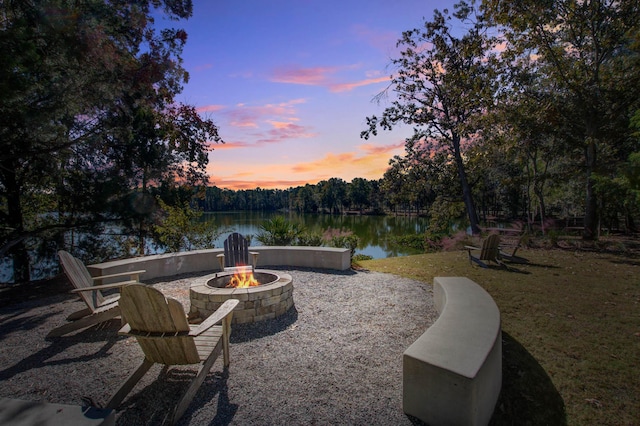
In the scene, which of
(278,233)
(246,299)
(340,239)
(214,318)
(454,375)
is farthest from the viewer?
(340,239)

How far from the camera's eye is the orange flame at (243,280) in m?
4.77

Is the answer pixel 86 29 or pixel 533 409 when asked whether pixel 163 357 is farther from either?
pixel 86 29

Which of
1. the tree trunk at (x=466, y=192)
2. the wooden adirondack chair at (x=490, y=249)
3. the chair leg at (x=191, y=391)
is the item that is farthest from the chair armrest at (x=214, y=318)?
the tree trunk at (x=466, y=192)

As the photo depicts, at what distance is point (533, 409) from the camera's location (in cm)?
240

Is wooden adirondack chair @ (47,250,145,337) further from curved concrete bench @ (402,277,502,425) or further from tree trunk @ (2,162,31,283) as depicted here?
tree trunk @ (2,162,31,283)

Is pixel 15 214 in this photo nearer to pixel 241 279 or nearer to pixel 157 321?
pixel 241 279

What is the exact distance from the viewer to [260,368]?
9.90ft

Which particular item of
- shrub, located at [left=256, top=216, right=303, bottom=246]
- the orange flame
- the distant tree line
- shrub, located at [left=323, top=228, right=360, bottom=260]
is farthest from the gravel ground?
shrub, located at [left=323, top=228, right=360, bottom=260]

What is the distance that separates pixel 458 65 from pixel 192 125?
37.3 feet

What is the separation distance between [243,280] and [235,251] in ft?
3.52

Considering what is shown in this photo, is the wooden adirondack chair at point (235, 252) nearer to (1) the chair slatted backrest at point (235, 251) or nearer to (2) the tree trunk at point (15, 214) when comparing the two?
(1) the chair slatted backrest at point (235, 251)

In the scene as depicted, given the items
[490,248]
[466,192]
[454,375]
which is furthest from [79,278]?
[466,192]

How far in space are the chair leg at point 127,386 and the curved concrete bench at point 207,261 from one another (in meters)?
3.66

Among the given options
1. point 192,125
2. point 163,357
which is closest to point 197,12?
point 192,125
